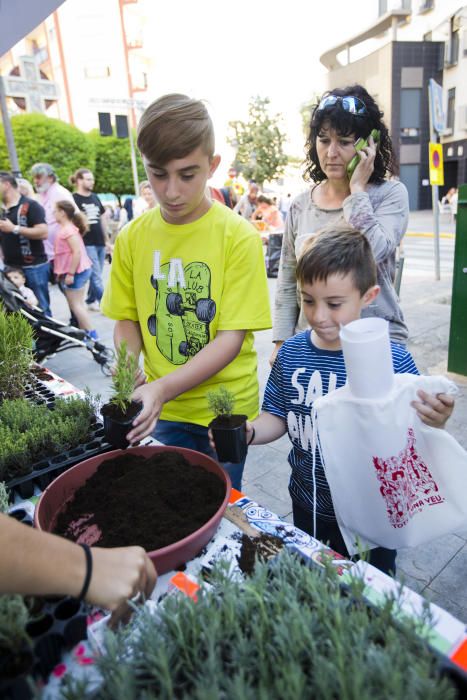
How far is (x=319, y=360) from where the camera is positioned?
59.5 inches

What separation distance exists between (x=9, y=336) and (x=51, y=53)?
51.6 meters

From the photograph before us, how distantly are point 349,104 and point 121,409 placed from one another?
1.52 metres

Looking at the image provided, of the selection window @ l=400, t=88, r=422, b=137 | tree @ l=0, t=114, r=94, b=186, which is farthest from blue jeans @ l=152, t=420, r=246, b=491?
window @ l=400, t=88, r=422, b=137

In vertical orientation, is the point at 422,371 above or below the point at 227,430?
below

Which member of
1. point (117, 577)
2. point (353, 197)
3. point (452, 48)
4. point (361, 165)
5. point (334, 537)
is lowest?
point (334, 537)

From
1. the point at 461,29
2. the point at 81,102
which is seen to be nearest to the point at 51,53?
the point at 81,102

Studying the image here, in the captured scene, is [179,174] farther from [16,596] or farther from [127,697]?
[127,697]

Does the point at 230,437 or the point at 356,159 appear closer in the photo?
the point at 230,437

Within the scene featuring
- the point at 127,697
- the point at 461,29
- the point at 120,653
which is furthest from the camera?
the point at 461,29

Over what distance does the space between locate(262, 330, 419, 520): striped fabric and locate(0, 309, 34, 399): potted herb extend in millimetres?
1111

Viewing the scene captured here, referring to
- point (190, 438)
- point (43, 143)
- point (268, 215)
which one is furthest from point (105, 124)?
point (190, 438)

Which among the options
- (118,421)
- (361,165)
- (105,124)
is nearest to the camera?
(118,421)

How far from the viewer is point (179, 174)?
57.1 inches

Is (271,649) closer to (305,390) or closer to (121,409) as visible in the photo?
(121,409)
